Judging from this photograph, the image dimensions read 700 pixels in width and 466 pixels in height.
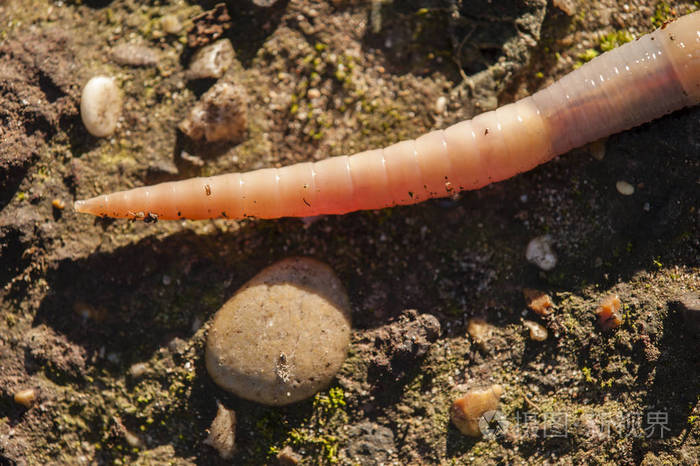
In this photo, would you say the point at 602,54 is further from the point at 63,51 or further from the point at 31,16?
the point at 31,16

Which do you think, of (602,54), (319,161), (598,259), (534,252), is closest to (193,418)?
(319,161)

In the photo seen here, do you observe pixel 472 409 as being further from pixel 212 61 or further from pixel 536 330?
pixel 212 61

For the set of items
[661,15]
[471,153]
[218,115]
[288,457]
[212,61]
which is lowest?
[288,457]

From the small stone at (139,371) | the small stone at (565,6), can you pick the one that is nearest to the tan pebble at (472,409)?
the small stone at (139,371)

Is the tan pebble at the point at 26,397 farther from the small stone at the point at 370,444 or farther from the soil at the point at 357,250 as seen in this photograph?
the small stone at the point at 370,444

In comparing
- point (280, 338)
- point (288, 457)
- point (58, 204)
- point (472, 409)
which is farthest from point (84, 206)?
point (472, 409)

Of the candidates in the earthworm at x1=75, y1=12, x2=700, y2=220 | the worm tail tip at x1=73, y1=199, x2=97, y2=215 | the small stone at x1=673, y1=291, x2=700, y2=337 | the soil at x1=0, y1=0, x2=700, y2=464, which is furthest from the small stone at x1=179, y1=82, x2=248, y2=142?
the small stone at x1=673, y1=291, x2=700, y2=337
